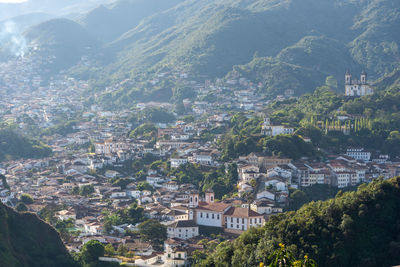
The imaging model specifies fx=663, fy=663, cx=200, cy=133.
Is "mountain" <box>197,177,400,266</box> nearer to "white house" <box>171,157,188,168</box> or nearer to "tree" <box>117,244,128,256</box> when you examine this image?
"tree" <box>117,244,128,256</box>

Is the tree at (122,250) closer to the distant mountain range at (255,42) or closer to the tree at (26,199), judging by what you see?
the tree at (26,199)

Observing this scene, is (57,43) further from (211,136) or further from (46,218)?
(46,218)

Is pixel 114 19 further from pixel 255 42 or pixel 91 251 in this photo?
pixel 91 251

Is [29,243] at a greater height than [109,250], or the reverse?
[29,243]

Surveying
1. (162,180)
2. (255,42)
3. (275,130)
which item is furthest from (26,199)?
(255,42)

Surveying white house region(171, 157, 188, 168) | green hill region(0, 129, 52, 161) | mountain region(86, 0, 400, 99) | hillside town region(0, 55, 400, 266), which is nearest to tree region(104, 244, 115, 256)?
hillside town region(0, 55, 400, 266)

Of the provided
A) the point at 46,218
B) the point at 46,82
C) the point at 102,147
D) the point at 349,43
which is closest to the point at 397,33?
the point at 349,43
